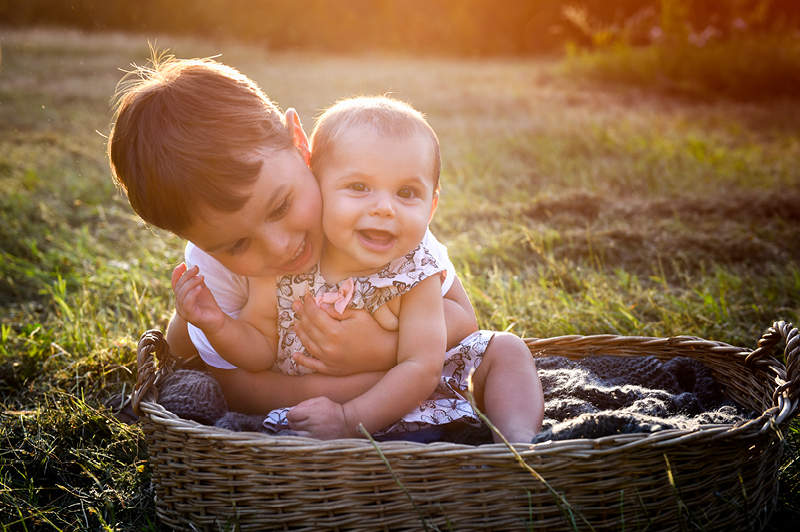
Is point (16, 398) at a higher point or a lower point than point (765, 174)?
lower

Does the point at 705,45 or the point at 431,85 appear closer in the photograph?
the point at 705,45

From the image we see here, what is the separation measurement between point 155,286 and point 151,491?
1470mm

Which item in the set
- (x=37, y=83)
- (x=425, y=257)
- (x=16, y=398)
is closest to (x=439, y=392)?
(x=425, y=257)

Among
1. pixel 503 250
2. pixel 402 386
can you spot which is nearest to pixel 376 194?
pixel 402 386

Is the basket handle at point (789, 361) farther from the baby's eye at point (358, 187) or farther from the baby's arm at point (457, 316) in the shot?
the baby's eye at point (358, 187)

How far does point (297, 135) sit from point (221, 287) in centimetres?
61

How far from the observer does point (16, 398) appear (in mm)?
2232

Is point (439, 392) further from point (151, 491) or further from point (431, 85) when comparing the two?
point (431, 85)

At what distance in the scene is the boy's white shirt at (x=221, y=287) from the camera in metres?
2.00

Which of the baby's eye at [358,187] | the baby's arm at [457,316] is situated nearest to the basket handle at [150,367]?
the baby's eye at [358,187]

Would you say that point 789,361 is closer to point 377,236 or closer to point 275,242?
point 377,236

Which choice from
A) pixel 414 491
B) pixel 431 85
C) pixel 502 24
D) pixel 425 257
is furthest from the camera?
pixel 502 24

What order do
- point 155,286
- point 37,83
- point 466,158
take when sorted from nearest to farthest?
1. point 155,286
2. point 466,158
3. point 37,83

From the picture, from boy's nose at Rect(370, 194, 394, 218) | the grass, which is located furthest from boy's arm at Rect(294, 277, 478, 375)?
the grass
